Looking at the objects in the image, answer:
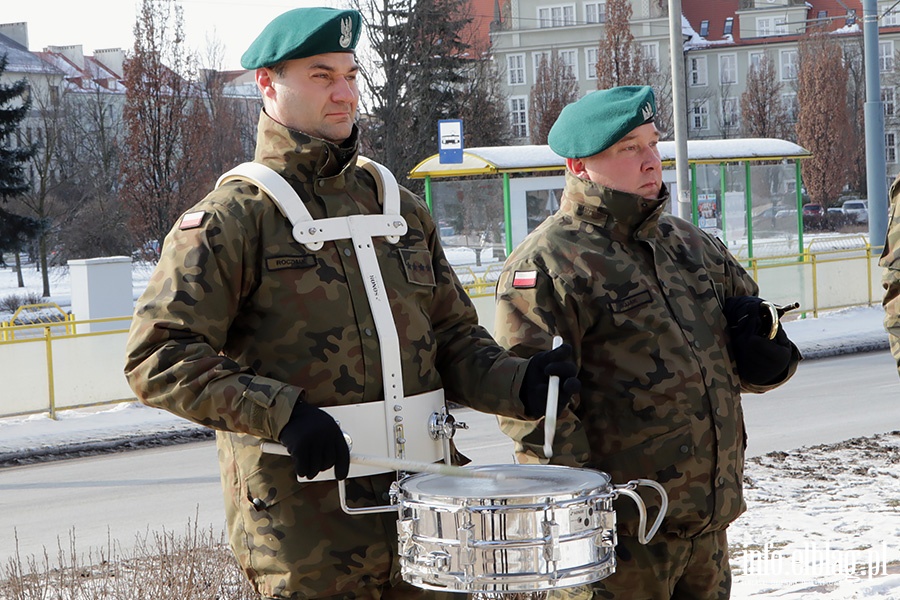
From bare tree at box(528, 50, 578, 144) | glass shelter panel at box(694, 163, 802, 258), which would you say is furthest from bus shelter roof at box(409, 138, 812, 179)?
bare tree at box(528, 50, 578, 144)

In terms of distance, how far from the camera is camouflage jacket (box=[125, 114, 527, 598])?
2725 millimetres

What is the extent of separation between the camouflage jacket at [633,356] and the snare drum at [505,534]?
33.1 inches

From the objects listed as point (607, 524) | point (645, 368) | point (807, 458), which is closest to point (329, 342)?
point (607, 524)

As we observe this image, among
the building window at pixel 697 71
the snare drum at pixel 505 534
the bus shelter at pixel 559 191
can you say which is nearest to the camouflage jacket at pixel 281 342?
the snare drum at pixel 505 534

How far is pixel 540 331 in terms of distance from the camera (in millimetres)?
3557

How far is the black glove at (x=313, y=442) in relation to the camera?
2.57 m

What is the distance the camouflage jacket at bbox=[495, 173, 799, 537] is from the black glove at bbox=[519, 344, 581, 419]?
0.46 meters

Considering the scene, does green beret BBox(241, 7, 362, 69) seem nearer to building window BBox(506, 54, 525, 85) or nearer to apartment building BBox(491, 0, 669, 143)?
apartment building BBox(491, 0, 669, 143)

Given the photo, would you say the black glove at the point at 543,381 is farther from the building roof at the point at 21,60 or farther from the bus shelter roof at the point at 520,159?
the building roof at the point at 21,60

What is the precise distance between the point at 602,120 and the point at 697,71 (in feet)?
275

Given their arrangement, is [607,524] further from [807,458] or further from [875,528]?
[807,458]

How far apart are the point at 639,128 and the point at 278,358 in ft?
4.97

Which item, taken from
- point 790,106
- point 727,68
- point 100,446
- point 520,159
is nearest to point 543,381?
point 100,446

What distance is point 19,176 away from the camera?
138 feet
